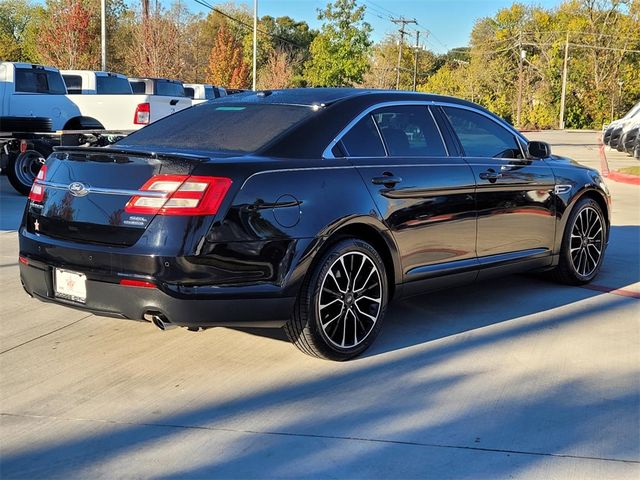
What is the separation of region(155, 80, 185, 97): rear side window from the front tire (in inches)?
714

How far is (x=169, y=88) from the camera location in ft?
72.3

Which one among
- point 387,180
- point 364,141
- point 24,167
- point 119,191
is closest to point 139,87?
point 24,167

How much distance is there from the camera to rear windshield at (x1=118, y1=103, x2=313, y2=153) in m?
4.52

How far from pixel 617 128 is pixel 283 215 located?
24.8 metres

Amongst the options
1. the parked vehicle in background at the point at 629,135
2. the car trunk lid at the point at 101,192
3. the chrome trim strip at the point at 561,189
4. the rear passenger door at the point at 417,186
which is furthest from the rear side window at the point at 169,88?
the car trunk lid at the point at 101,192

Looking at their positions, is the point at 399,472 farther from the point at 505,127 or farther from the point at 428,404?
the point at 505,127

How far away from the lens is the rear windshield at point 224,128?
14.8ft

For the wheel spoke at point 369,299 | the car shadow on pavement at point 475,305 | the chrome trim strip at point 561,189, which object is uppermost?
the chrome trim strip at point 561,189

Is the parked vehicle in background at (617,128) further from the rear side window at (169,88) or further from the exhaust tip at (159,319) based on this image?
the exhaust tip at (159,319)

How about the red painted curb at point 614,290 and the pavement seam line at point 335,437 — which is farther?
the red painted curb at point 614,290

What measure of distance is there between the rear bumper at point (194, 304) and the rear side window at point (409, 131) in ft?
4.75

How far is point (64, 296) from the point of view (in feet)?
14.0

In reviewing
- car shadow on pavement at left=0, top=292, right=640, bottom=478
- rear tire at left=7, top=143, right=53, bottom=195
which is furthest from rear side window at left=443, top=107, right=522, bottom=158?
rear tire at left=7, top=143, right=53, bottom=195

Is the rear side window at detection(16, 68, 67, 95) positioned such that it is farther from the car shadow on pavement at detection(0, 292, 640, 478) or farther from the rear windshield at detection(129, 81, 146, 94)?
the car shadow on pavement at detection(0, 292, 640, 478)
